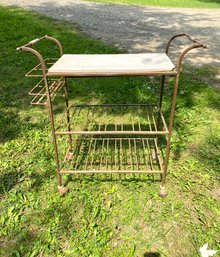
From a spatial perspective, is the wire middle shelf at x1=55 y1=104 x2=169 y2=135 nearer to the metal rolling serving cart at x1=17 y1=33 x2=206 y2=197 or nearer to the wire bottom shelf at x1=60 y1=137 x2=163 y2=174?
the metal rolling serving cart at x1=17 y1=33 x2=206 y2=197

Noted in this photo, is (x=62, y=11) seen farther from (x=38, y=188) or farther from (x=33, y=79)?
(x=38, y=188)

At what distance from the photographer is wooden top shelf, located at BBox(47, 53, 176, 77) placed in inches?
84.7

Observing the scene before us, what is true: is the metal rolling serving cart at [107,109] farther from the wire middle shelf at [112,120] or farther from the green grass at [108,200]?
the green grass at [108,200]

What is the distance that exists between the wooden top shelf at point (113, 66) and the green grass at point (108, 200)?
1448mm

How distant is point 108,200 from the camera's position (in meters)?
2.87

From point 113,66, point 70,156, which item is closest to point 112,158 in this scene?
point 70,156

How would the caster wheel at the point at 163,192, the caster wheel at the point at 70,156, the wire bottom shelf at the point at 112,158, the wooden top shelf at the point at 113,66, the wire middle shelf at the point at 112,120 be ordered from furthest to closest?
1. the wire middle shelf at the point at 112,120
2. the caster wheel at the point at 70,156
3. the wire bottom shelf at the point at 112,158
4. the caster wheel at the point at 163,192
5. the wooden top shelf at the point at 113,66

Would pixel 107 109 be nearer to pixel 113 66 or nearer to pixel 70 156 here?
pixel 70 156

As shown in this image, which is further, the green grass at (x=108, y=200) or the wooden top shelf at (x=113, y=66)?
the green grass at (x=108, y=200)

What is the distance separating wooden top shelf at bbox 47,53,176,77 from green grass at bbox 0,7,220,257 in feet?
4.75

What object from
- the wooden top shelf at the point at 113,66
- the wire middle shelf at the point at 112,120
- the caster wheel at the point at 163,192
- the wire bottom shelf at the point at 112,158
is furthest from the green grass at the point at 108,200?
the wooden top shelf at the point at 113,66

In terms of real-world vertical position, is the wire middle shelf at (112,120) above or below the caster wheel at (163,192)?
below

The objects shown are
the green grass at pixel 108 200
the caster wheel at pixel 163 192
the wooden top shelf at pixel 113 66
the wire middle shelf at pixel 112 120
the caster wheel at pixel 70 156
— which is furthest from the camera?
the wire middle shelf at pixel 112 120

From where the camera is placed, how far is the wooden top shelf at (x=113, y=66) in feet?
7.06
